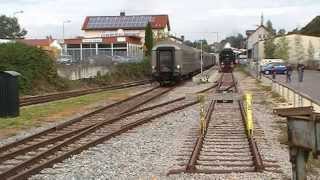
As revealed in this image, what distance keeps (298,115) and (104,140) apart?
7510mm

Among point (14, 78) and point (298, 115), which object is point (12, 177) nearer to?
point (298, 115)

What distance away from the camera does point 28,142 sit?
48.1 ft

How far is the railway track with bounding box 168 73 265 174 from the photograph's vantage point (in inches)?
430

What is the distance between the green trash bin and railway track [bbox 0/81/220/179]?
2.44m

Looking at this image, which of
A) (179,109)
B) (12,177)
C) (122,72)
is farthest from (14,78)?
(122,72)

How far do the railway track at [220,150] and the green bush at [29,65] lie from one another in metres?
15.3

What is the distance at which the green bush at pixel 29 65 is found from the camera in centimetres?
3209

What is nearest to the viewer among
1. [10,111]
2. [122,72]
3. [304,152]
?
[304,152]

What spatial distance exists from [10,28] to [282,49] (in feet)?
305

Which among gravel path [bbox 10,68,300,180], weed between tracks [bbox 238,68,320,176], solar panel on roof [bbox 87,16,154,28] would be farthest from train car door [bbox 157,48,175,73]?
solar panel on roof [bbox 87,16,154,28]

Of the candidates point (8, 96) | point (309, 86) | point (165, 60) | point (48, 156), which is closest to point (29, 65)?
point (165, 60)

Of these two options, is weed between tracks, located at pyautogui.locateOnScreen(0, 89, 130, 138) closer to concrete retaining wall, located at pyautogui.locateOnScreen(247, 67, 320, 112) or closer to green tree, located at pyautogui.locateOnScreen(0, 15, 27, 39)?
concrete retaining wall, located at pyautogui.locateOnScreen(247, 67, 320, 112)

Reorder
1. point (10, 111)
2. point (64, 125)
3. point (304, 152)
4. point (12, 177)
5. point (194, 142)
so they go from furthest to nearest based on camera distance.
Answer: point (10, 111) → point (64, 125) → point (194, 142) → point (12, 177) → point (304, 152)

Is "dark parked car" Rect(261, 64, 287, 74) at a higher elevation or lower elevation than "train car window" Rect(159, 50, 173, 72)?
lower
